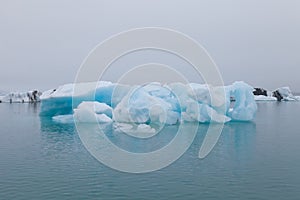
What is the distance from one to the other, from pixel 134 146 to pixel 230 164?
564 centimetres

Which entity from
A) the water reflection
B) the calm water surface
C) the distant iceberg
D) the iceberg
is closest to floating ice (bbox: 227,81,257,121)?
the water reflection

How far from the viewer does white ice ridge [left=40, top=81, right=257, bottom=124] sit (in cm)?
2502

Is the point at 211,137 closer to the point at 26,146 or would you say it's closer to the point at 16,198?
the point at 26,146

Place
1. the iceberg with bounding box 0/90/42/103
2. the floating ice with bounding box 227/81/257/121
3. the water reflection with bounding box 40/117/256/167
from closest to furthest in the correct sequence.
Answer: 1. the water reflection with bounding box 40/117/256/167
2. the floating ice with bounding box 227/81/257/121
3. the iceberg with bounding box 0/90/42/103

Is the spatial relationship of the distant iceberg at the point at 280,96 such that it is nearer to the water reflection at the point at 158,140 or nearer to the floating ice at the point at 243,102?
the floating ice at the point at 243,102

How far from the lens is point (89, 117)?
26594 mm

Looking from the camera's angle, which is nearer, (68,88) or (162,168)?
(162,168)

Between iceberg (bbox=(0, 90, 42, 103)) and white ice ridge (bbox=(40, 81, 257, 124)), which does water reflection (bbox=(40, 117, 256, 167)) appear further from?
iceberg (bbox=(0, 90, 42, 103))

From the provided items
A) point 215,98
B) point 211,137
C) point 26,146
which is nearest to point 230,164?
point 211,137

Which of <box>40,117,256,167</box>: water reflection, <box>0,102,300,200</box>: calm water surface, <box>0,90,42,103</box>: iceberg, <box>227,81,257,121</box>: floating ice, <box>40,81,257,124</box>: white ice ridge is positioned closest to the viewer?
<box>0,102,300,200</box>: calm water surface

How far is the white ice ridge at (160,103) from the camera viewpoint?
2502 cm

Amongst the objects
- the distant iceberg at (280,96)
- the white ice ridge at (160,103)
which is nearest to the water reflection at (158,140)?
the white ice ridge at (160,103)

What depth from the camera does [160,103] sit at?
24984mm

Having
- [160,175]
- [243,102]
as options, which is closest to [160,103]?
[243,102]
